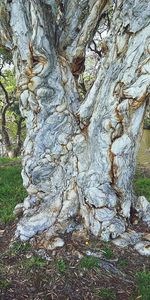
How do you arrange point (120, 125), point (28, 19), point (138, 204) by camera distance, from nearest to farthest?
1. point (120, 125)
2. point (28, 19)
3. point (138, 204)

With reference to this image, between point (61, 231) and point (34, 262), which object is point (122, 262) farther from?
point (34, 262)

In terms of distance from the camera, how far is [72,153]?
480 centimetres

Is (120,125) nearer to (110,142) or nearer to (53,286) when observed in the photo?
(110,142)

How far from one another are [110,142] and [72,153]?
0.61 m

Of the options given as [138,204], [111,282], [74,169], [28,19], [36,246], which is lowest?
[111,282]

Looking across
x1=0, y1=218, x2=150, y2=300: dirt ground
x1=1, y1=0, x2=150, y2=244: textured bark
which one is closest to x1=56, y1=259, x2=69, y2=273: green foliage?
x1=0, y1=218, x2=150, y2=300: dirt ground

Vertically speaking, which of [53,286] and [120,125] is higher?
[120,125]

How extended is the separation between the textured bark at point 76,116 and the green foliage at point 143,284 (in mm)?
638

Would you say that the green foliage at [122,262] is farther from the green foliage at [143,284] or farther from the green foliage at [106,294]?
the green foliage at [106,294]

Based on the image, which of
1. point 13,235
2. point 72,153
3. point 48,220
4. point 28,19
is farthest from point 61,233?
point 28,19

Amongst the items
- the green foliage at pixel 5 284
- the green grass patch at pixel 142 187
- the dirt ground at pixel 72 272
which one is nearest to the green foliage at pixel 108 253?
the dirt ground at pixel 72 272

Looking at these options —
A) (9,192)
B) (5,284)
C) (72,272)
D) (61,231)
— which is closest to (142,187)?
(9,192)

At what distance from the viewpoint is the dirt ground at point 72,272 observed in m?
3.86

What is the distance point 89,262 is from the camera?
13.7 ft
